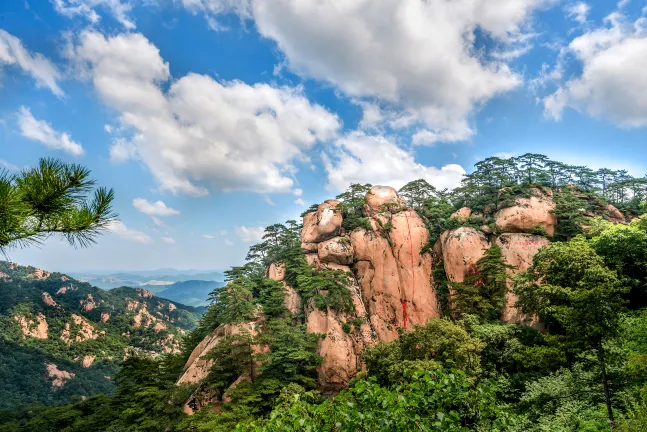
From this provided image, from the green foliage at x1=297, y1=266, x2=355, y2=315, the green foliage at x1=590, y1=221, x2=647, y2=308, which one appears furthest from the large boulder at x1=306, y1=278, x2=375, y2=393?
the green foliage at x1=590, y1=221, x2=647, y2=308

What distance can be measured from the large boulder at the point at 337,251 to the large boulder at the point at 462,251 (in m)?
8.03

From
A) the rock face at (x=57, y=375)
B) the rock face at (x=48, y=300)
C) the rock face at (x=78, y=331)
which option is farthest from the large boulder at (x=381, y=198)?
the rock face at (x=48, y=300)

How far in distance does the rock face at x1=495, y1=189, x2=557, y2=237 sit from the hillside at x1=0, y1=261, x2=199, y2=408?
64978 mm

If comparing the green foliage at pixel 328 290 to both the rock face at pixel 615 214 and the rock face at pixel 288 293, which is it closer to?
the rock face at pixel 288 293

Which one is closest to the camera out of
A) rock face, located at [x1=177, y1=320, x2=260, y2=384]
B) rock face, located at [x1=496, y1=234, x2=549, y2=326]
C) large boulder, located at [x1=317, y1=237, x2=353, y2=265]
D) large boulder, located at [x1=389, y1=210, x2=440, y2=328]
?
rock face, located at [x1=177, y1=320, x2=260, y2=384]

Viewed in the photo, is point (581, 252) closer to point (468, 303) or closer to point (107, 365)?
point (468, 303)

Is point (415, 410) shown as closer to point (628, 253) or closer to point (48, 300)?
point (628, 253)

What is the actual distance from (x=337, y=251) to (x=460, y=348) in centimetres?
1386

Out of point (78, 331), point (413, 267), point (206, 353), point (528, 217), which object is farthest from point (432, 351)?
point (78, 331)

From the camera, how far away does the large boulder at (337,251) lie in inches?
1032

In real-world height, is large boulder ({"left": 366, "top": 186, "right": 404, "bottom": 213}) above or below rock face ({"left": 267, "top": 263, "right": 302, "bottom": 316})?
above

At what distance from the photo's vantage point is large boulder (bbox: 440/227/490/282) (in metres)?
23.5

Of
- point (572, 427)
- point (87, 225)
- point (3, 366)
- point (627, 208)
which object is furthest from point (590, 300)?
point (3, 366)

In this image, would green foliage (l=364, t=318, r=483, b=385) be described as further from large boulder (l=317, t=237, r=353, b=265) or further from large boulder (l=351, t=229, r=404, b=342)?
large boulder (l=317, t=237, r=353, b=265)
